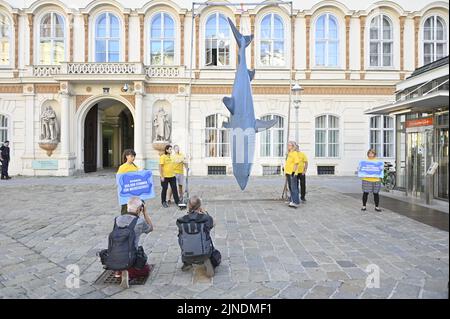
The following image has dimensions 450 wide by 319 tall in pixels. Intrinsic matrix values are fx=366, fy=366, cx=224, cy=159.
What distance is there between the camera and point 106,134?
29.5 meters

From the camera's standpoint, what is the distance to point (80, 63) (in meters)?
21.0

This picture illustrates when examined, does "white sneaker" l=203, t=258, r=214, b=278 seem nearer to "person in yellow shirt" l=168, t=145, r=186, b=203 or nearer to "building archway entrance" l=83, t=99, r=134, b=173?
"person in yellow shirt" l=168, t=145, r=186, b=203

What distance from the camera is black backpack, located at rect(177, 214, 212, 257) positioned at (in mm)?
4648

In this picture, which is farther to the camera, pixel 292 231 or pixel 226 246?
pixel 292 231

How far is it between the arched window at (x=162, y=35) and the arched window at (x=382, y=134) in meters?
13.1

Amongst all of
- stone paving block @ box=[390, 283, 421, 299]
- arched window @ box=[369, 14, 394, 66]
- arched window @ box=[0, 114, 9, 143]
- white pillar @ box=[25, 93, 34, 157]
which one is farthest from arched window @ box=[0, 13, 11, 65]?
stone paving block @ box=[390, 283, 421, 299]

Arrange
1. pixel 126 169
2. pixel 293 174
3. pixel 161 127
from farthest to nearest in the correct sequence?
pixel 161 127 < pixel 293 174 < pixel 126 169

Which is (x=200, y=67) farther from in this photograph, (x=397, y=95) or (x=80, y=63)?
(x=397, y=95)

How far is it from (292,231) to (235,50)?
17.1m

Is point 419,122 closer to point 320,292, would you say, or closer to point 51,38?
point 320,292

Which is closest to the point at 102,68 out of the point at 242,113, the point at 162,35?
the point at 162,35

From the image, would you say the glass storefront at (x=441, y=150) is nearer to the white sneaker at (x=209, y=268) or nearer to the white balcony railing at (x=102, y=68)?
the white sneaker at (x=209, y=268)

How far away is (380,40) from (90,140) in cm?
1917
